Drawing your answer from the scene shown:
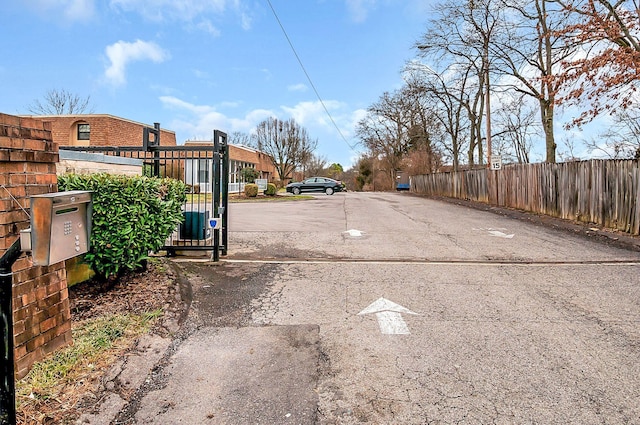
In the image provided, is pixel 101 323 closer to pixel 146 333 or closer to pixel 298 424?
pixel 146 333

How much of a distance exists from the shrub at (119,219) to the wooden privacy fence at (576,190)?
33.3 feet

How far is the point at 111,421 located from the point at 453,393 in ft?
7.11

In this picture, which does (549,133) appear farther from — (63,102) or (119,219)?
(63,102)

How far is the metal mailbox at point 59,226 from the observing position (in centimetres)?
191

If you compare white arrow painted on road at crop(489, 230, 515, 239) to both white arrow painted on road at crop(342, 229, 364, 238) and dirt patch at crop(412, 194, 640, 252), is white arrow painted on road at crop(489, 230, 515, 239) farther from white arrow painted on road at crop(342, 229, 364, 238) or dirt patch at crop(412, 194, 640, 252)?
white arrow painted on road at crop(342, 229, 364, 238)

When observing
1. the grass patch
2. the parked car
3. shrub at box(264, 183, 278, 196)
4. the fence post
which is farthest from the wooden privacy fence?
the parked car

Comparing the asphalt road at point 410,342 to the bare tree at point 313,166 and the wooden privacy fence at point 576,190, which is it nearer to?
the wooden privacy fence at point 576,190

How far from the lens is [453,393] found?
2609 millimetres

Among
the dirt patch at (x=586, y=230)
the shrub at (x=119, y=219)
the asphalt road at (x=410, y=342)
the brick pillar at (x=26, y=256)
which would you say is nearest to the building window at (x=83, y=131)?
the asphalt road at (x=410, y=342)

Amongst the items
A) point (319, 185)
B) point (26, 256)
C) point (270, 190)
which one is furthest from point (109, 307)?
point (319, 185)

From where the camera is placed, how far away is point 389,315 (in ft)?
13.4

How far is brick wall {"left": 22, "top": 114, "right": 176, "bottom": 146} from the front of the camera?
882 inches

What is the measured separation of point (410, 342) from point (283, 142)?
46.1 meters

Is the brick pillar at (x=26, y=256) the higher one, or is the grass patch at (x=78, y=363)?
the brick pillar at (x=26, y=256)
